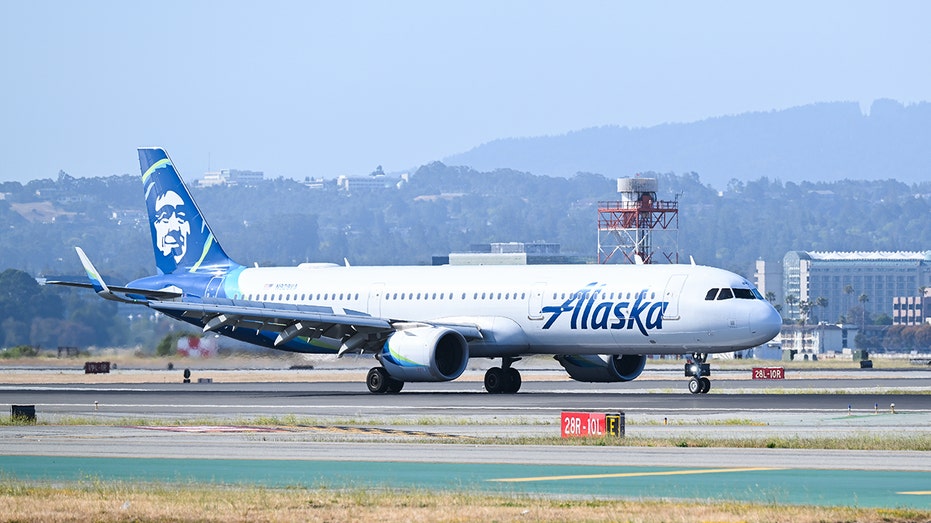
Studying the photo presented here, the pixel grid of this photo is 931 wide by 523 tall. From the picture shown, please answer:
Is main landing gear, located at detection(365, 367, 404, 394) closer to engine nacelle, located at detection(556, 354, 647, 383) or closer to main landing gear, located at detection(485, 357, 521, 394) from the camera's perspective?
main landing gear, located at detection(485, 357, 521, 394)

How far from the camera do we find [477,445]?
33812mm

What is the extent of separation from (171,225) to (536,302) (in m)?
18.9

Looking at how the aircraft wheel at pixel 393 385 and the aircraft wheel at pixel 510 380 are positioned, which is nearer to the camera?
the aircraft wheel at pixel 393 385

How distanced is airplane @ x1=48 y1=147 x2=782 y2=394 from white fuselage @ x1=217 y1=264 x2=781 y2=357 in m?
0.04

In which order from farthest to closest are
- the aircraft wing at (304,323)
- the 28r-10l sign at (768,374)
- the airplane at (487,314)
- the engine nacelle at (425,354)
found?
the 28r-10l sign at (768,374), the aircraft wing at (304,323), the engine nacelle at (425,354), the airplane at (487,314)

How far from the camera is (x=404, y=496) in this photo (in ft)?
80.7

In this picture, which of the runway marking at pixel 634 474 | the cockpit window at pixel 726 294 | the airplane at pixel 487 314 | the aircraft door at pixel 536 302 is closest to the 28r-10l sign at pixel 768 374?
the airplane at pixel 487 314

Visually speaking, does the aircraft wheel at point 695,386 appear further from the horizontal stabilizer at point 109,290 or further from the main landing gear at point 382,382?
the horizontal stabilizer at point 109,290

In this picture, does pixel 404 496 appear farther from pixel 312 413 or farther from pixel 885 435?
pixel 312 413

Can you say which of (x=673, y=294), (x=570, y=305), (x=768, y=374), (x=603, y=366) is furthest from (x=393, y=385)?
(x=768, y=374)

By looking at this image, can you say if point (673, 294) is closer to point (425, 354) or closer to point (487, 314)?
point (487, 314)

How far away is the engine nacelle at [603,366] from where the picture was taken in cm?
6153

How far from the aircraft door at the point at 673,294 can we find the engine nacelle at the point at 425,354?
6935mm

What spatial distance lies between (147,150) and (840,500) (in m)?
52.2
